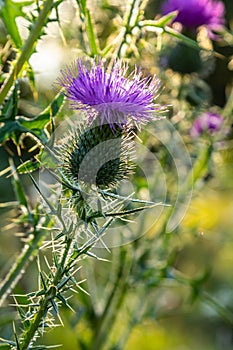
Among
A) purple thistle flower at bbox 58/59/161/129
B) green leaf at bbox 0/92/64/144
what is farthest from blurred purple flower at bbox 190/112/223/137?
purple thistle flower at bbox 58/59/161/129

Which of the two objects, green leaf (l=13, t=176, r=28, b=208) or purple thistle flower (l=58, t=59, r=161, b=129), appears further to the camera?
green leaf (l=13, t=176, r=28, b=208)

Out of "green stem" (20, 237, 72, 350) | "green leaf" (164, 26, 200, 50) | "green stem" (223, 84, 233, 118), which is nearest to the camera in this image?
"green stem" (20, 237, 72, 350)

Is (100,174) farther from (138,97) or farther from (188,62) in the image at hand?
(188,62)

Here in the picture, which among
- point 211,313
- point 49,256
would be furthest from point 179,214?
point 211,313

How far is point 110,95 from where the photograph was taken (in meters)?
1.40

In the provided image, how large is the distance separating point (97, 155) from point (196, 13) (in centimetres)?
147

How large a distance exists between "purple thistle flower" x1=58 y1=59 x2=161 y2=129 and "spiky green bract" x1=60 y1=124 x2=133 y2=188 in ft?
0.14

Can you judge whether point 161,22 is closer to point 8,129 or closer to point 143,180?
point 8,129

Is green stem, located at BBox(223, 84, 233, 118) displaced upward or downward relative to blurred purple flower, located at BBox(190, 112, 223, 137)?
upward

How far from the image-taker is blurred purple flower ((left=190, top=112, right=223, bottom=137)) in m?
2.85

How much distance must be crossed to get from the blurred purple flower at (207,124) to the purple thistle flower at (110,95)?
142cm

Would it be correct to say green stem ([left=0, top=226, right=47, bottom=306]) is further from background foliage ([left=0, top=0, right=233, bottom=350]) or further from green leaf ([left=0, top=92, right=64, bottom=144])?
green leaf ([left=0, top=92, right=64, bottom=144])

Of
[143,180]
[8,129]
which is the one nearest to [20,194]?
[8,129]

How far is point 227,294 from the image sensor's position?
425cm
